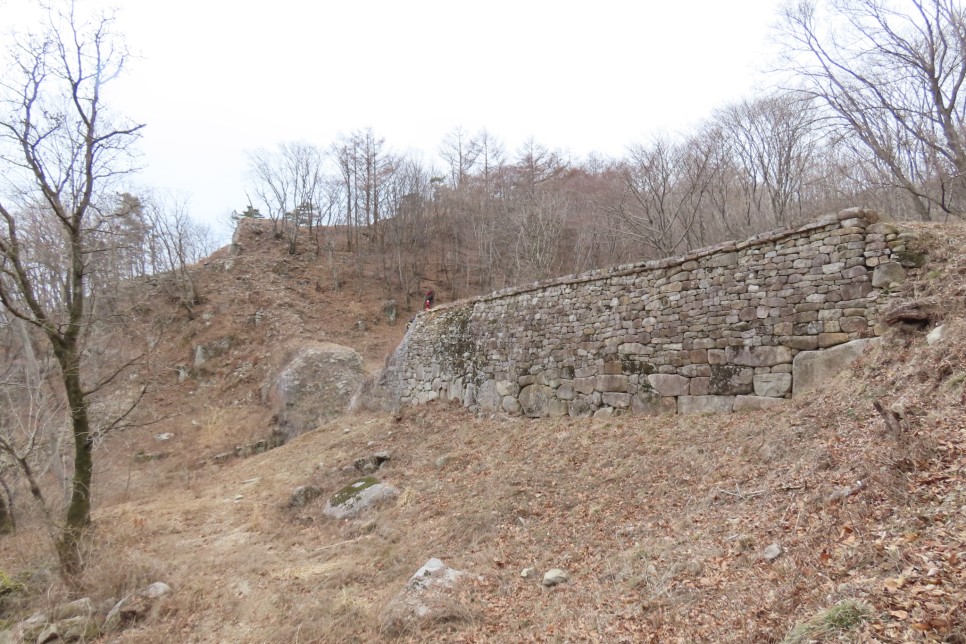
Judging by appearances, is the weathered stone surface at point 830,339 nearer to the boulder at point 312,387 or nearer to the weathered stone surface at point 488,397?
the weathered stone surface at point 488,397

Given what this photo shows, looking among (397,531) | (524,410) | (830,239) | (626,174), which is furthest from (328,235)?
(830,239)

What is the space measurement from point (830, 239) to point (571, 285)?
468 cm

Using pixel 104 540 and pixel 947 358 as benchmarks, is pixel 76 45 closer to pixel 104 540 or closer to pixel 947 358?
pixel 104 540

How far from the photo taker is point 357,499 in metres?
8.59

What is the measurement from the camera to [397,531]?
7148 millimetres

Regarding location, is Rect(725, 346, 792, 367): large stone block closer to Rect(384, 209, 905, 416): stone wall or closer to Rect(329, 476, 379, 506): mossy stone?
Rect(384, 209, 905, 416): stone wall

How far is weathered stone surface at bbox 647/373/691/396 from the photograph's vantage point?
7.96 meters

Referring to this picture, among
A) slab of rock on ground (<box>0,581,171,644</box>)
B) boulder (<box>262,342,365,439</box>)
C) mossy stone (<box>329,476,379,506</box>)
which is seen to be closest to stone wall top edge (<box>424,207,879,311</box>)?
mossy stone (<box>329,476,379,506</box>)

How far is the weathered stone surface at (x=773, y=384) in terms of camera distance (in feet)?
22.5

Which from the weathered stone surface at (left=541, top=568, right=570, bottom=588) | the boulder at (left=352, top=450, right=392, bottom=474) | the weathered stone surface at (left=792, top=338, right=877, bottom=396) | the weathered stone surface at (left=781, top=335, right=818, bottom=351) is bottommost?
the boulder at (left=352, top=450, right=392, bottom=474)

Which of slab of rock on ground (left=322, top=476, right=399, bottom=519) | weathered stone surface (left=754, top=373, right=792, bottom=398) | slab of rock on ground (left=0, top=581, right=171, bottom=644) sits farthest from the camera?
slab of rock on ground (left=322, top=476, right=399, bottom=519)

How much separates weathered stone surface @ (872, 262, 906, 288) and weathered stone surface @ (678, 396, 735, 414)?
2454 millimetres

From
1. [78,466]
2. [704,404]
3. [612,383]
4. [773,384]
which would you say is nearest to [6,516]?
[78,466]

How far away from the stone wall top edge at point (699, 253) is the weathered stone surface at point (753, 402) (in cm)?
240
